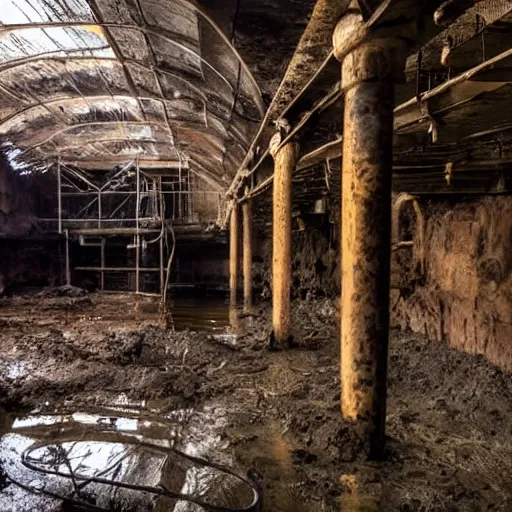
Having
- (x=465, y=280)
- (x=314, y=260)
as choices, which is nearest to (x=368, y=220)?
(x=465, y=280)

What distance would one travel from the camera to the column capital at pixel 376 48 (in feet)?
8.94

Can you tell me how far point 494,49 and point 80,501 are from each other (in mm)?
3611

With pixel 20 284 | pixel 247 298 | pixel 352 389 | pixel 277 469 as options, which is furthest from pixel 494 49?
pixel 20 284

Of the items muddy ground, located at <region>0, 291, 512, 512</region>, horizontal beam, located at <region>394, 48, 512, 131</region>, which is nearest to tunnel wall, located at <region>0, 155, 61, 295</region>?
muddy ground, located at <region>0, 291, 512, 512</region>

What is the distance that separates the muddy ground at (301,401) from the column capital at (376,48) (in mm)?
2236

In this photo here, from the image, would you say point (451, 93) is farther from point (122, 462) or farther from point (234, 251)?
point (234, 251)

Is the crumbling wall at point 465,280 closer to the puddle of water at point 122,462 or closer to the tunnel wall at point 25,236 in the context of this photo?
the puddle of water at point 122,462

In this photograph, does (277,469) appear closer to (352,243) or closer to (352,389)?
(352,389)

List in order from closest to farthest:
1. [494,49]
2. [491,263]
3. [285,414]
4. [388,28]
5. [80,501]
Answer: [80,501], [388,28], [494,49], [285,414], [491,263]

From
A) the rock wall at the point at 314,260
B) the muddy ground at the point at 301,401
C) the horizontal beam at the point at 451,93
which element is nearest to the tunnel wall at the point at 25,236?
the muddy ground at the point at 301,401

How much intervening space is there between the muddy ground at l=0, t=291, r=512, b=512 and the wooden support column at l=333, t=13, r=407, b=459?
0.29 metres

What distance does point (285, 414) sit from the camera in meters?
3.67

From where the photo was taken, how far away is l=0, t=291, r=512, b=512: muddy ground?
8.38 feet

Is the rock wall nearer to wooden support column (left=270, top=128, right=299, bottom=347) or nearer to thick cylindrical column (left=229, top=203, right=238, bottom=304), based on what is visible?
thick cylindrical column (left=229, top=203, right=238, bottom=304)
